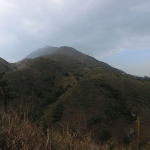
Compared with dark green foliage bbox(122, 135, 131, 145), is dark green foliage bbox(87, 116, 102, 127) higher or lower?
higher

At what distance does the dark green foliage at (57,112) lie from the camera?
165 feet

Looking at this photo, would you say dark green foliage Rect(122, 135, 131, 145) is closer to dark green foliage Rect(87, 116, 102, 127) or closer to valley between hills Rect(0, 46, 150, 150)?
valley between hills Rect(0, 46, 150, 150)

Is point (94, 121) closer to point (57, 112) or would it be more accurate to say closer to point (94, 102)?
point (94, 102)

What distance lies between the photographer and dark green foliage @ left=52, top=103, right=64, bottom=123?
165ft

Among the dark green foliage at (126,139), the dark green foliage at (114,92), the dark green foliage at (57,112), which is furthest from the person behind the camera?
the dark green foliage at (114,92)

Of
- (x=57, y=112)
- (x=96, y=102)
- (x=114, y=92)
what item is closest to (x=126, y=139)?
(x=96, y=102)

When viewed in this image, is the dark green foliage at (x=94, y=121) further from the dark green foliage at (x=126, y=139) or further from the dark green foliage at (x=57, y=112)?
the dark green foliage at (x=57, y=112)

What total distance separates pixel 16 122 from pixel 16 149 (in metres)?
1.05

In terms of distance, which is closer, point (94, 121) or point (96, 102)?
point (94, 121)

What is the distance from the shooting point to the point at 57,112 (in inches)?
2066

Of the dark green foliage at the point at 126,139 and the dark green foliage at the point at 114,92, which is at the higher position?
the dark green foliage at the point at 114,92

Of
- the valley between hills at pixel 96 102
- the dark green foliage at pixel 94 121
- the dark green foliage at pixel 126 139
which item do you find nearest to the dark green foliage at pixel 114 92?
the valley between hills at pixel 96 102

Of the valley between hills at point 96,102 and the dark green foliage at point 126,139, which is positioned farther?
the valley between hills at point 96,102

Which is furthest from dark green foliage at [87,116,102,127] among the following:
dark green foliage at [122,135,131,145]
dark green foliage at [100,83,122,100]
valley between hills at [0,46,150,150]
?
dark green foliage at [100,83,122,100]
